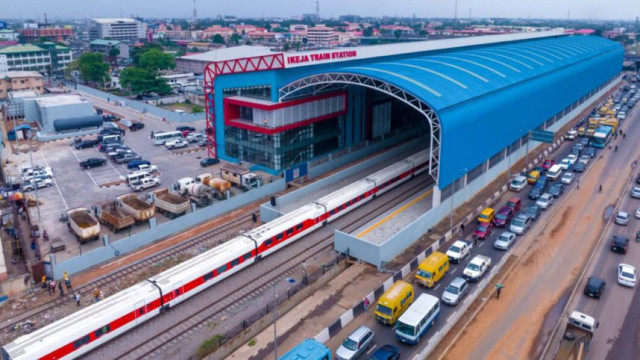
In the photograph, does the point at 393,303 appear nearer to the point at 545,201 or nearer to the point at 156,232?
the point at 156,232

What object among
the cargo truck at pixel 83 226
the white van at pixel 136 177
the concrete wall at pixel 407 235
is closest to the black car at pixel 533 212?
the concrete wall at pixel 407 235

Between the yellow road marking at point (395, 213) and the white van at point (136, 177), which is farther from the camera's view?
the white van at point (136, 177)

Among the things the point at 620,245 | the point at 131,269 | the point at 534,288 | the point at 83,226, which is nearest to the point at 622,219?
the point at 620,245

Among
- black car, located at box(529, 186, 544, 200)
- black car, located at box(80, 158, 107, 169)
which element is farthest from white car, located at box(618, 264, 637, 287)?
black car, located at box(80, 158, 107, 169)

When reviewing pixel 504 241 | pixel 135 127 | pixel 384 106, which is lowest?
pixel 504 241

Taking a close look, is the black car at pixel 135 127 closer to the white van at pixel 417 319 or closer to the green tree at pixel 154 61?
the green tree at pixel 154 61

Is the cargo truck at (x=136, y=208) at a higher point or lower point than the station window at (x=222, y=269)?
higher
